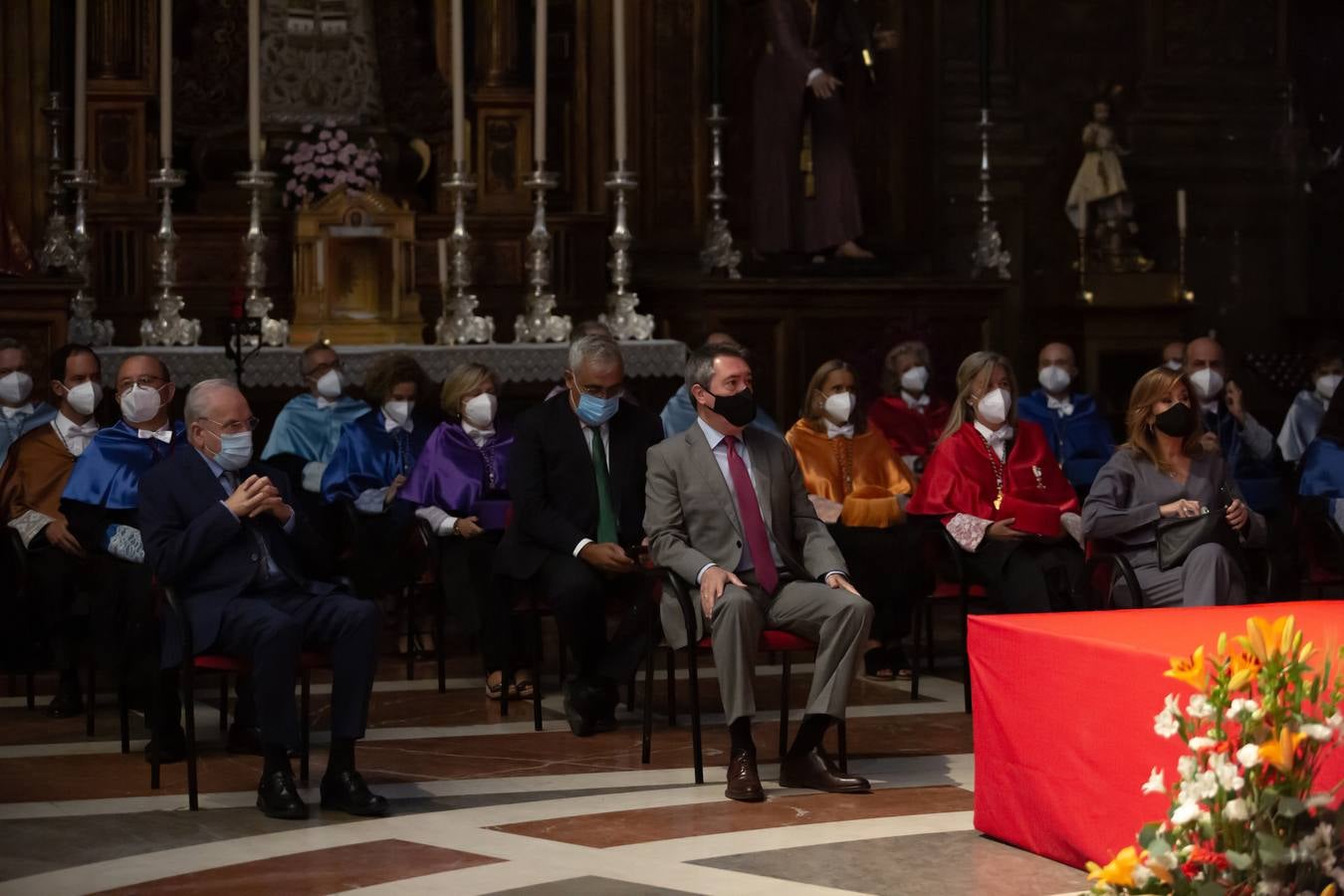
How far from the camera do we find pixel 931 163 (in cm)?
1254

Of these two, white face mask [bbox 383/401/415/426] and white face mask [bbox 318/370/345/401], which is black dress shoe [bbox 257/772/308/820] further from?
white face mask [bbox 318/370/345/401]

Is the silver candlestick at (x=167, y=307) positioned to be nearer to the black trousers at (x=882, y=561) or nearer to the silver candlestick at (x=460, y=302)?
the silver candlestick at (x=460, y=302)

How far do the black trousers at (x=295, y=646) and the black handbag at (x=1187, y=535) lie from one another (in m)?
2.51

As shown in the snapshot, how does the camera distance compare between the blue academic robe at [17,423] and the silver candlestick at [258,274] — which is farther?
the silver candlestick at [258,274]

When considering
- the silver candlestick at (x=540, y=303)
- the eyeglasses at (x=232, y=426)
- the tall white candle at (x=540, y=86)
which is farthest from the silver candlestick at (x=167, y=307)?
the eyeglasses at (x=232, y=426)

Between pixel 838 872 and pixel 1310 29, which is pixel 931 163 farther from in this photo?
pixel 838 872

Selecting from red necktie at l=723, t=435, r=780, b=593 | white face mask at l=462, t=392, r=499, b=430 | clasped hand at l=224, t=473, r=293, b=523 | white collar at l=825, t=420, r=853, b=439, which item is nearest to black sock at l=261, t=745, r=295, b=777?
clasped hand at l=224, t=473, r=293, b=523

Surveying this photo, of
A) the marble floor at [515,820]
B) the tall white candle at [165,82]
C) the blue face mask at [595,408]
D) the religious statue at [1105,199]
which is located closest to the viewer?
the marble floor at [515,820]

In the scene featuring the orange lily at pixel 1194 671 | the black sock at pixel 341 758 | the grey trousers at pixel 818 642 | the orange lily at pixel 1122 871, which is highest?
the orange lily at pixel 1194 671

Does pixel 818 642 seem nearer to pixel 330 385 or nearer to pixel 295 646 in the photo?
pixel 295 646

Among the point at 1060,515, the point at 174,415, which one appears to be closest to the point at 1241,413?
the point at 1060,515

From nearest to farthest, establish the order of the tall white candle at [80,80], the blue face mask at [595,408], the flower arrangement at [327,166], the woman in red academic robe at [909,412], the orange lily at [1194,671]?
1. the orange lily at [1194,671]
2. the blue face mask at [595,408]
3. the woman in red academic robe at [909,412]
4. the tall white candle at [80,80]
5. the flower arrangement at [327,166]

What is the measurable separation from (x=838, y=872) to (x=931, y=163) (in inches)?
303

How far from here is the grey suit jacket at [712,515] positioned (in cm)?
664
